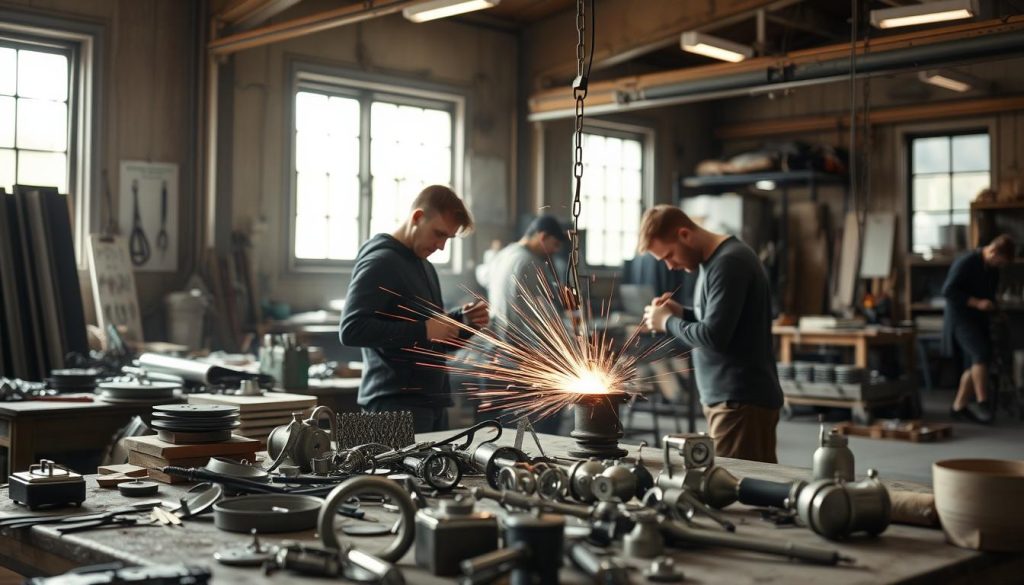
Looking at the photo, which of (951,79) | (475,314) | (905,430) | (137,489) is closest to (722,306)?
(475,314)

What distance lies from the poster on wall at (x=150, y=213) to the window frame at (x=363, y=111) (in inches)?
38.9

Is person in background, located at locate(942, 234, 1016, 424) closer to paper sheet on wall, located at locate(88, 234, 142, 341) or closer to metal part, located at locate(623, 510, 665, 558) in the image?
paper sheet on wall, located at locate(88, 234, 142, 341)

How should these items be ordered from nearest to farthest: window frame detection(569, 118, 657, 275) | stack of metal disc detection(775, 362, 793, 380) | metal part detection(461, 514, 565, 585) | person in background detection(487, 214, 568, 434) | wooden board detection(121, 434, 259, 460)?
metal part detection(461, 514, 565, 585)
wooden board detection(121, 434, 259, 460)
person in background detection(487, 214, 568, 434)
stack of metal disc detection(775, 362, 793, 380)
window frame detection(569, 118, 657, 275)

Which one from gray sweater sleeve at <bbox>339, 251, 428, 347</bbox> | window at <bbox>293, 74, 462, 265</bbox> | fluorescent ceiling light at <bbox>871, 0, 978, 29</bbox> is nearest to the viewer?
gray sweater sleeve at <bbox>339, 251, 428, 347</bbox>

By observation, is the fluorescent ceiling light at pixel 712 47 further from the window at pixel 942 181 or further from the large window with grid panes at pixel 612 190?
the window at pixel 942 181

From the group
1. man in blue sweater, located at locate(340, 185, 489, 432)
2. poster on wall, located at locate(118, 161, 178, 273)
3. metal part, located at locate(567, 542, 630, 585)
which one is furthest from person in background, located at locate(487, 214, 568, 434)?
metal part, located at locate(567, 542, 630, 585)

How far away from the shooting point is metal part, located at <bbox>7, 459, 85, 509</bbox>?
2.18 m

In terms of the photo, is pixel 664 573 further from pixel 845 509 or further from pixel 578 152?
pixel 578 152

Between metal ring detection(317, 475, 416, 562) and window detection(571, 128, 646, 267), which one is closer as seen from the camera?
metal ring detection(317, 475, 416, 562)

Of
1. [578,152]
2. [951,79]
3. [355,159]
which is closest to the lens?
[578,152]

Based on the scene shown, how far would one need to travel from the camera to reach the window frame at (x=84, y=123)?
24.8 feet

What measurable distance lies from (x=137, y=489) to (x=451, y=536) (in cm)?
94

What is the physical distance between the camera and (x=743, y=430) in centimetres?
371

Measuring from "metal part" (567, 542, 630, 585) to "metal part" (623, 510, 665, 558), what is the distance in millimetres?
47
